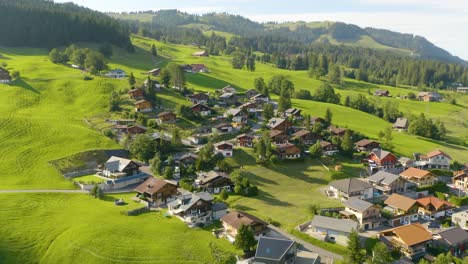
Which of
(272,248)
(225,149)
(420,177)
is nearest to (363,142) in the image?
(420,177)

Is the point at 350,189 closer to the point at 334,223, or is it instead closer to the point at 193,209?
the point at 334,223

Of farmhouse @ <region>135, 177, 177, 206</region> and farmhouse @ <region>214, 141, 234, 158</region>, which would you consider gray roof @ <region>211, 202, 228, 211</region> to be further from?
farmhouse @ <region>214, 141, 234, 158</region>

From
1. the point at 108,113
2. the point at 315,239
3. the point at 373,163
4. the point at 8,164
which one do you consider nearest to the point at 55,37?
the point at 108,113

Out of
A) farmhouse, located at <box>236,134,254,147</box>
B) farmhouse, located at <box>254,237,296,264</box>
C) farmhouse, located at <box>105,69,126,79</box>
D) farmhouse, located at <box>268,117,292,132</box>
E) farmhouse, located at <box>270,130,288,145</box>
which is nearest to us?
farmhouse, located at <box>254,237,296,264</box>

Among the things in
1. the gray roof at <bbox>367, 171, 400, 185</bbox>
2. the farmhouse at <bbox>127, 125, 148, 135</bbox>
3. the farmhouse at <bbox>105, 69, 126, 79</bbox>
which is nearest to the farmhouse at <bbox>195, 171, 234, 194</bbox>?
the farmhouse at <bbox>127, 125, 148, 135</bbox>

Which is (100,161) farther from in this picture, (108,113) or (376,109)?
(376,109)

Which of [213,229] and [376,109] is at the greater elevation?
[376,109]

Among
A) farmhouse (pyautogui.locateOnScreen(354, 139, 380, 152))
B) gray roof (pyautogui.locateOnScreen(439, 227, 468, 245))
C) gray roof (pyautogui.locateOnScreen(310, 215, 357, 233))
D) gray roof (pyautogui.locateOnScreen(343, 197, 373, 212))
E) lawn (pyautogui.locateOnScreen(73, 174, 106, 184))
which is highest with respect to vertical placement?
farmhouse (pyautogui.locateOnScreen(354, 139, 380, 152))
